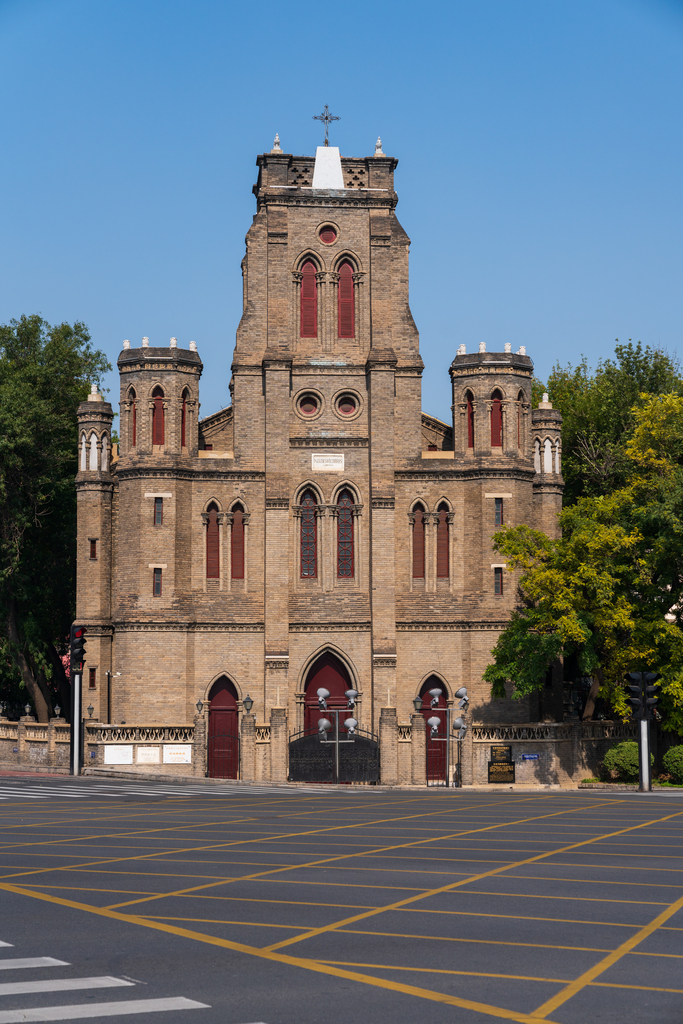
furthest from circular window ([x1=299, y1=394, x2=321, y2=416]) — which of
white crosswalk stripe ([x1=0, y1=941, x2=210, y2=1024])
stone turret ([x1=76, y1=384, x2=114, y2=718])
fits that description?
white crosswalk stripe ([x1=0, y1=941, x2=210, y2=1024])

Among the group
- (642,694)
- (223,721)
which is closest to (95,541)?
(223,721)

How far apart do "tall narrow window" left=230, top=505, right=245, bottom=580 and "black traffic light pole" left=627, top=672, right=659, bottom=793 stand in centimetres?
1644

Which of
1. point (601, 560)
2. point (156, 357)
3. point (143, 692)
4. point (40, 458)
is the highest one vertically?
point (156, 357)

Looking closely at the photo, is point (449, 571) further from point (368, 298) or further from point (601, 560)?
point (368, 298)

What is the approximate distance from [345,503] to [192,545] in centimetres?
605

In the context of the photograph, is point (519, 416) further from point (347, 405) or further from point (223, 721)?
point (223, 721)

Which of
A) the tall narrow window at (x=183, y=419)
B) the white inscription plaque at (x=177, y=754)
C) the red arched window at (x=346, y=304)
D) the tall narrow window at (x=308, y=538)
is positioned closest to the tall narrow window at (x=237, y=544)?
the tall narrow window at (x=308, y=538)

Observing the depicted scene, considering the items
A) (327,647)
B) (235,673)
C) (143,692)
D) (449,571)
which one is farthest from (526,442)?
(143,692)

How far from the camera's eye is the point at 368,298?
4772cm

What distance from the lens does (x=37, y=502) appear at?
50.5m

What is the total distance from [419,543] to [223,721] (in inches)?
395

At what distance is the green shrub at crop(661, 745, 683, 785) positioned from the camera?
124 ft

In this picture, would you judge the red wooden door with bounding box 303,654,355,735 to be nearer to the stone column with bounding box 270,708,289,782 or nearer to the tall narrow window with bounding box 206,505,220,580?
the stone column with bounding box 270,708,289,782

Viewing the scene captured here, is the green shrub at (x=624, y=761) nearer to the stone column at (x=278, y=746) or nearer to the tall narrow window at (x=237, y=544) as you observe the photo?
the stone column at (x=278, y=746)
